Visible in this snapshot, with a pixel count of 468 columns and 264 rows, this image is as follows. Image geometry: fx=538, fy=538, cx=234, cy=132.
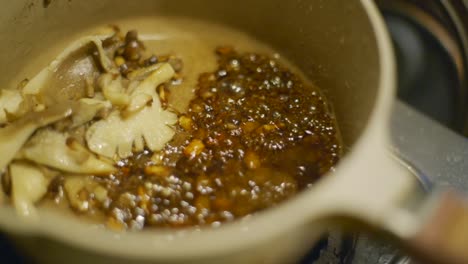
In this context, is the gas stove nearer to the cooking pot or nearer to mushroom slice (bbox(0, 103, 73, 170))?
the cooking pot

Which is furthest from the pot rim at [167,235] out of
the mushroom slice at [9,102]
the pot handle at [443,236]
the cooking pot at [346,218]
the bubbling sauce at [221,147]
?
the mushroom slice at [9,102]

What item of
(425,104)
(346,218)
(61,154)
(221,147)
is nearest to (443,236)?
(346,218)

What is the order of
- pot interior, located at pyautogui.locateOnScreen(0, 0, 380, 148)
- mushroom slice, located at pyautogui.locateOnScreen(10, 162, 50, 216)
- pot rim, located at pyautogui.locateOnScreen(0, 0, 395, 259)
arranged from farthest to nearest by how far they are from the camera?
pot interior, located at pyautogui.locateOnScreen(0, 0, 380, 148) → mushroom slice, located at pyautogui.locateOnScreen(10, 162, 50, 216) → pot rim, located at pyautogui.locateOnScreen(0, 0, 395, 259)

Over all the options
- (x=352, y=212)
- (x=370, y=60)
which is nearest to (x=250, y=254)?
(x=352, y=212)

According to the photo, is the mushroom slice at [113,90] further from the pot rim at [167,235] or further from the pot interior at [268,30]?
the pot rim at [167,235]

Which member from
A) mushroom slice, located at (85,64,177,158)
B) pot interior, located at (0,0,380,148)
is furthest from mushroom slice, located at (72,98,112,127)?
pot interior, located at (0,0,380,148)
